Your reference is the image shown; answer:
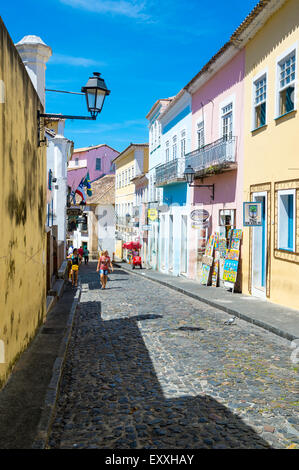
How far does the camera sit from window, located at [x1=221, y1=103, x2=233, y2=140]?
52.9 ft

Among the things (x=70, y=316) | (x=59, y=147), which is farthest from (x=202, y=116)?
(x=70, y=316)

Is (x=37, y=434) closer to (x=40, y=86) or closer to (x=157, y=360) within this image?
(x=157, y=360)

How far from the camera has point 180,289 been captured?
1638 cm

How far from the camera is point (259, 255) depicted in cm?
1376

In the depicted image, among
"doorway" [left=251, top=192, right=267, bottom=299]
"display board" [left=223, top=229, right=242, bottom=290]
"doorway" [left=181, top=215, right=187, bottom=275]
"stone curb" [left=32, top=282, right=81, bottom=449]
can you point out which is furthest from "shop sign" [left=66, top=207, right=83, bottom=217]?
"stone curb" [left=32, top=282, right=81, bottom=449]

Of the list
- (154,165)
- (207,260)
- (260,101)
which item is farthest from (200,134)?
(154,165)

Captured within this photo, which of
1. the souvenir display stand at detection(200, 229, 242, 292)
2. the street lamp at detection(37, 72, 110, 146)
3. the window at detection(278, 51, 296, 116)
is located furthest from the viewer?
the souvenir display stand at detection(200, 229, 242, 292)

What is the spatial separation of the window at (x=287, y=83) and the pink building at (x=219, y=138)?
2.88 metres

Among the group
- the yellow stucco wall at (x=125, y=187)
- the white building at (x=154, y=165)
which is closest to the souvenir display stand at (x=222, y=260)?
the white building at (x=154, y=165)

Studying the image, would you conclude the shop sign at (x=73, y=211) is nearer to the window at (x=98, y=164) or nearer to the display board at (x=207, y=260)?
the display board at (x=207, y=260)

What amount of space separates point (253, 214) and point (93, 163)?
1833 inches

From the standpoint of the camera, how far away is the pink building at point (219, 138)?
15.2 meters

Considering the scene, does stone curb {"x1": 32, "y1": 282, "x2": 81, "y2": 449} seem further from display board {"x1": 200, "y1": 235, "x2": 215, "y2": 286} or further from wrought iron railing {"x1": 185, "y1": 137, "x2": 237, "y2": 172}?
display board {"x1": 200, "y1": 235, "x2": 215, "y2": 286}

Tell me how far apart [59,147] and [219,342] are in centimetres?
1935
